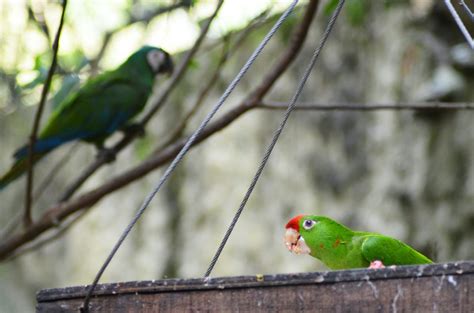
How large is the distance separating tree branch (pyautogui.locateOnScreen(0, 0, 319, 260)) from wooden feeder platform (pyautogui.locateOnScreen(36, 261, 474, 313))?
1.19 meters

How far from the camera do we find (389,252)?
1463mm

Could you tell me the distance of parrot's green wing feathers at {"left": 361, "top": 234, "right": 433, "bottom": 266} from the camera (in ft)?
4.77

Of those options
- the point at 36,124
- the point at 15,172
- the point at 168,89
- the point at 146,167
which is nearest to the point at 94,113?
the point at 15,172

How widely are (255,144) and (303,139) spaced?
310mm

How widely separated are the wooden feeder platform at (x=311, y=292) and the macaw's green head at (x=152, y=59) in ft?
8.25

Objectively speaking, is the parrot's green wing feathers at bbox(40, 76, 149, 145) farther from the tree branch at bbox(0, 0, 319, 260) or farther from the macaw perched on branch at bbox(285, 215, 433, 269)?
the macaw perched on branch at bbox(285, 215, 433, 269)

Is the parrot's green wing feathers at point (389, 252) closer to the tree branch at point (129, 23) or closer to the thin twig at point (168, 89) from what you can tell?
the thin twig at point (168, 89)

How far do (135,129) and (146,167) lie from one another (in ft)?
2.33

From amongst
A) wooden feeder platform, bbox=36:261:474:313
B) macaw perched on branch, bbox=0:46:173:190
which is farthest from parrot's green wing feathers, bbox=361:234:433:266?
macaw perched on branch, bbox=0:46:173:190

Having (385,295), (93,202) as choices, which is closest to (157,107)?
(93,202)

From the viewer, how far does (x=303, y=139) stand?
4.80 m

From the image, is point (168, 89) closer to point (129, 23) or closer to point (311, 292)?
point (129, 23)

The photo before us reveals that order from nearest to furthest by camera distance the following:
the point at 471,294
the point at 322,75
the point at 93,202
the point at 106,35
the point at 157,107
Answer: the point at 471,294 → the point at 93,202 → the point at 157,107 → the point at 106,35 → the point at 322,75

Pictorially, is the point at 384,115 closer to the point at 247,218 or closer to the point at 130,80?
the point at 247,218
